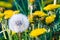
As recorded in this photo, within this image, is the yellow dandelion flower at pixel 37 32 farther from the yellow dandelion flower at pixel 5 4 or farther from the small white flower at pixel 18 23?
the yellow dandelion flower at pixel 5 4

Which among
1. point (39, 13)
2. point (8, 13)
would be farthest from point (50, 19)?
point (8, 13)

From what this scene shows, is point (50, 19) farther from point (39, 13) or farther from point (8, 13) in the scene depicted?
point (8, 13)

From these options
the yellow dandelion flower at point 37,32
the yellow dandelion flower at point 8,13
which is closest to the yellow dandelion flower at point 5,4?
the yellow dandelion flower at point 8,13

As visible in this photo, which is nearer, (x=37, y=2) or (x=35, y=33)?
(x=35, y=33)

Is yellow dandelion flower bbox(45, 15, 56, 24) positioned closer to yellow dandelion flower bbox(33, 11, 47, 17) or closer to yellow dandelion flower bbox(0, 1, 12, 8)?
yellow dandelion flower bbox(33, 11, 47, 17)

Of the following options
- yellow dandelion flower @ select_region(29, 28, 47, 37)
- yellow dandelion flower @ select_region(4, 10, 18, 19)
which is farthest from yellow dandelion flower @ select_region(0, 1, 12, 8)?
yellow dandelion flower @ select_region(29, 28, 47, 37)

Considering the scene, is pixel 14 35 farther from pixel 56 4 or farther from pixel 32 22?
pixel 56 4

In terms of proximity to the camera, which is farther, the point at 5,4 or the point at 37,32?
the point at 5,4

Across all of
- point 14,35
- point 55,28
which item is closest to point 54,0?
point 55,28
